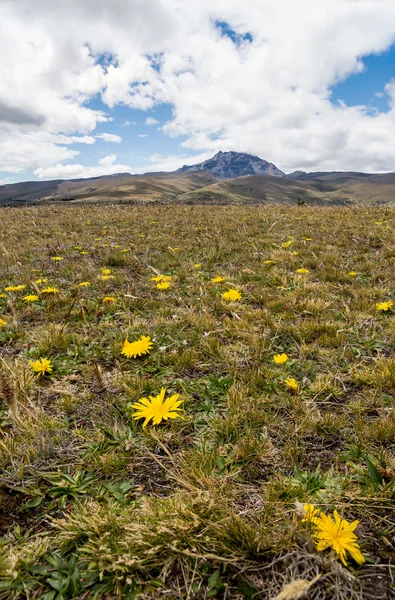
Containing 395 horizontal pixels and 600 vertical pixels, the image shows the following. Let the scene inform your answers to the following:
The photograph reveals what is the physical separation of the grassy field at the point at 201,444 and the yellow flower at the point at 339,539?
4 centimetres

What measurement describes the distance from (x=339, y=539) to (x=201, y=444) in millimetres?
1114

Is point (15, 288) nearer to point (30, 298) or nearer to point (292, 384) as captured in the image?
point (30, 298)

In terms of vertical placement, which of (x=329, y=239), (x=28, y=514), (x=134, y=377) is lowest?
(x=28, y=514)

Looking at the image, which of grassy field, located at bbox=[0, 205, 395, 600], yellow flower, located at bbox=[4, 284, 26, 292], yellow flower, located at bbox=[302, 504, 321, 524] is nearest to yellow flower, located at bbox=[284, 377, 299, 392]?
grassy field, located at bbox=[0, 205, 395, 600]

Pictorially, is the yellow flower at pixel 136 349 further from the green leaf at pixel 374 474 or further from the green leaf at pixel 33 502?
the green leaf at pixel 374 474

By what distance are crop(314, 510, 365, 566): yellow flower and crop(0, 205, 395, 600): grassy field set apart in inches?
1.4

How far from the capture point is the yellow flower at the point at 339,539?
1.50 m

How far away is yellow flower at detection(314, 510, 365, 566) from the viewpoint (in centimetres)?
150

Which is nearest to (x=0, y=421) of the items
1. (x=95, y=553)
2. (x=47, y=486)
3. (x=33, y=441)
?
(x=33, y=441)

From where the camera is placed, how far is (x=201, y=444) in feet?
7.86

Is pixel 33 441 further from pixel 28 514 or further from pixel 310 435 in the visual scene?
pixel 310 435

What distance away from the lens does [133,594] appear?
1488mm

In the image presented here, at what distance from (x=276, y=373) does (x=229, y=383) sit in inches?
20.5

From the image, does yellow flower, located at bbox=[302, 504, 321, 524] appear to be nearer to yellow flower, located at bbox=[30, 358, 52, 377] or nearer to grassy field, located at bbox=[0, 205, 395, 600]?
grassy field, located at bbox=[0, 205, 395, 600]
